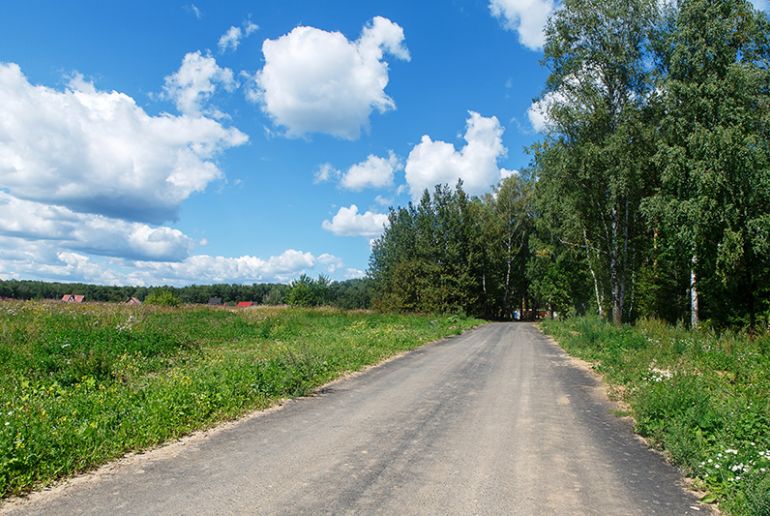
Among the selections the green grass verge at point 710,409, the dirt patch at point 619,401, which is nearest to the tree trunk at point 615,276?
the dirt patch at point 619,401

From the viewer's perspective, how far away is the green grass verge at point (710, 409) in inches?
204

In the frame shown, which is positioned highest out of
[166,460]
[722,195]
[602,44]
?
[602,44]

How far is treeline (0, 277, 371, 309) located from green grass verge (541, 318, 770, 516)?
27396 mm

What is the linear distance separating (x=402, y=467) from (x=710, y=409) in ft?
15.1

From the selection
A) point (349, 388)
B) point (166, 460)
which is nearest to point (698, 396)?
point (349, 388)

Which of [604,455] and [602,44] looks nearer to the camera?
[604,455]

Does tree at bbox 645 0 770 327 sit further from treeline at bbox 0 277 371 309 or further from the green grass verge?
treeline at bbox 0 277 371 309

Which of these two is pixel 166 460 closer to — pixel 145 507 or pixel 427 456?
pixel 145 507

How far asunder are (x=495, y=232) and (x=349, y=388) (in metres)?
53.7

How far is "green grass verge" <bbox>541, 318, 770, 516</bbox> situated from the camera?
5.17m

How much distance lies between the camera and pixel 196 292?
126 m

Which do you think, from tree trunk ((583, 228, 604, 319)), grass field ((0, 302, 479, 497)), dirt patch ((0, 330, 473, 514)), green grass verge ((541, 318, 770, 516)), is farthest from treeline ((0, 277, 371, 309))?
tree trunk ((583, 228, 604, 319))

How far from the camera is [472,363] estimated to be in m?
15.7

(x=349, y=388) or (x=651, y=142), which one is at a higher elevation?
(x=651, y=142)
